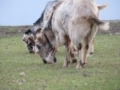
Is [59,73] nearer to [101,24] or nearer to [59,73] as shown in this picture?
[59,73]

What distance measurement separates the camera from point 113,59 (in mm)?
12273

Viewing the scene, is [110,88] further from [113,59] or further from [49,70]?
[113,59]

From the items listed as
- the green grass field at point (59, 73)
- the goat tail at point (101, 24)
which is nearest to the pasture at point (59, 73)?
the green grass field at point (59, 73)

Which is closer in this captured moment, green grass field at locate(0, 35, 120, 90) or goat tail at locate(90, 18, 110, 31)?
green grass field at locate(0, 35, 120, 90)

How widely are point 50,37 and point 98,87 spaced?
3869mm

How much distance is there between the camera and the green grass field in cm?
870

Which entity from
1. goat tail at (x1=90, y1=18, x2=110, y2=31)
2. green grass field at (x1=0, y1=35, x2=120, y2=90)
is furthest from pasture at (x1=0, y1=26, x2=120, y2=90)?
goat tail at (x1=90, y1=18, x2=110, y2=31)

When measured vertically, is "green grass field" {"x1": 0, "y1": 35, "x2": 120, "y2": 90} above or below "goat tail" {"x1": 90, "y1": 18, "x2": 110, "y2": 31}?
below

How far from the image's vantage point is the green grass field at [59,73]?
8.70 metres

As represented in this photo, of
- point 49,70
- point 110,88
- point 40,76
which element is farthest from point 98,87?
point 49,70

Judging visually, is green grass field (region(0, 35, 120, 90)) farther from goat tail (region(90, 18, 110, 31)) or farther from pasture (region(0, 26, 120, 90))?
goat tail (region(90, 18, 110, 31))

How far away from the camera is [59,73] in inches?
397

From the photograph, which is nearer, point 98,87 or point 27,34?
point 98,87

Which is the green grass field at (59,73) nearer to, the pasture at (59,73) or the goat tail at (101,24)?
the pasture at (59,73)
